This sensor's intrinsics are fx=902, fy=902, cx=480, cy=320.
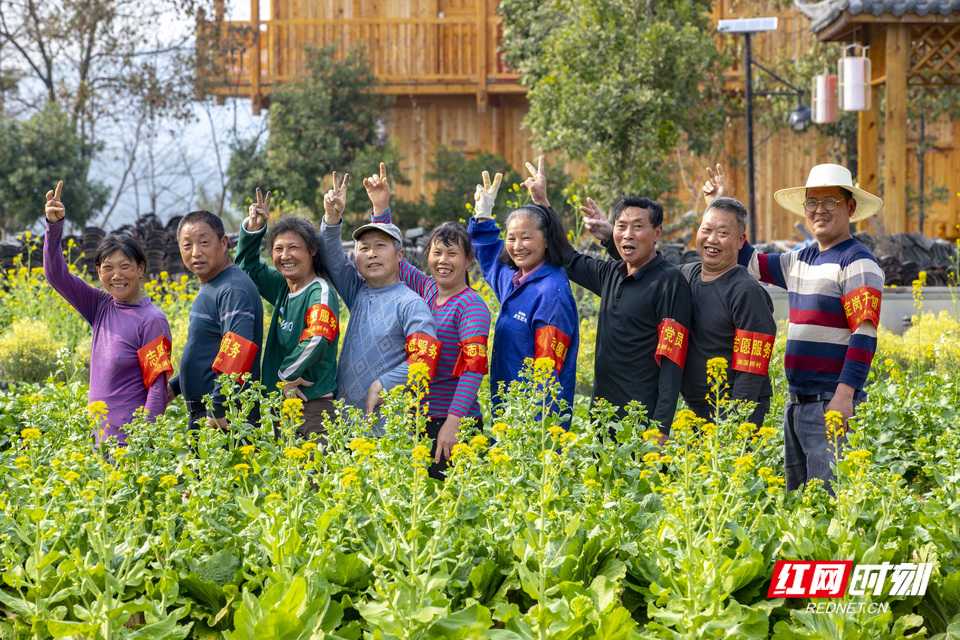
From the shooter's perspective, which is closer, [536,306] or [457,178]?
[536,306]

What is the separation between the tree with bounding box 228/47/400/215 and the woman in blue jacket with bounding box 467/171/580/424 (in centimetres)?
941

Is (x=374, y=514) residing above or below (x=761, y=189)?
below

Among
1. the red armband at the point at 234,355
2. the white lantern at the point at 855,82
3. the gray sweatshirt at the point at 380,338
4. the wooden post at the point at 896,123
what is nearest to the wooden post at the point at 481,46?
the white lantern at the point at 855,82

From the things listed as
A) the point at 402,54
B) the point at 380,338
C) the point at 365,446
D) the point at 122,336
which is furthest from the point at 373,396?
the point at 402,54

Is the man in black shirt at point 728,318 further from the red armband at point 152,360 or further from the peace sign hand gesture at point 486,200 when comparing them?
the red armband at point 152,360

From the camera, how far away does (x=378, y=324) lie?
12.3 ft

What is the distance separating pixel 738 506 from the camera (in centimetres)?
247

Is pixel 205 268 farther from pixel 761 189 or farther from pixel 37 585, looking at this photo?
pixel 761 189

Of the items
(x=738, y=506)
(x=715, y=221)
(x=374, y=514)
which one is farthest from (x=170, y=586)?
(x=715, y=221)

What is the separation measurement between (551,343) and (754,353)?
2.62 ft

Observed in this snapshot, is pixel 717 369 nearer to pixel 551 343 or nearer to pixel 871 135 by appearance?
pixel 551 343

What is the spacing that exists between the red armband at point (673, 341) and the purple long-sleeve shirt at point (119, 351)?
6.80ft

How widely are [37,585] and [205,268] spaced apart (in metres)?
1.74

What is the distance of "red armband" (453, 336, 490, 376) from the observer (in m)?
3.63
